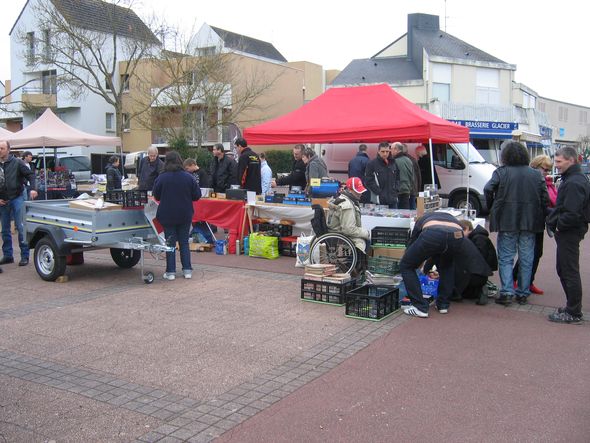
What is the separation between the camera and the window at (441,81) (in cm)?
3941

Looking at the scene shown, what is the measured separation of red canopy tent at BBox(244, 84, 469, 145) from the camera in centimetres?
1072

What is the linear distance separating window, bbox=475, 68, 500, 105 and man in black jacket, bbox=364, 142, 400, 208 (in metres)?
31.3

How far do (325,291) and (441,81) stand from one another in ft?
114

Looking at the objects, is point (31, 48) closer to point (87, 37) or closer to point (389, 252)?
point (87, 37)

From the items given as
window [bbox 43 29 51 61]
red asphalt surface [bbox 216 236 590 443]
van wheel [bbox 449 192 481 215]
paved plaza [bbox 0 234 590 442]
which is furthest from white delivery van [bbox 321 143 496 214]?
window [bbox 43 29 51 61]

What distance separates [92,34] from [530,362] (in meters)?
37.2

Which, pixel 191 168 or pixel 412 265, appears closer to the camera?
pixel 412 265

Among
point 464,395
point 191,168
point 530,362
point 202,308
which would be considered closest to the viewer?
point 464,395

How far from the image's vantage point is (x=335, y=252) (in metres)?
8.68

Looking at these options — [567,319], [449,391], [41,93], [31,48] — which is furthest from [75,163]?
[449,391]

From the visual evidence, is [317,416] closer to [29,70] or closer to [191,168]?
[191,168]

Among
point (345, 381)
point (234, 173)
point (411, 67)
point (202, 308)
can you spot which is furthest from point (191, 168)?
point (411, 67)

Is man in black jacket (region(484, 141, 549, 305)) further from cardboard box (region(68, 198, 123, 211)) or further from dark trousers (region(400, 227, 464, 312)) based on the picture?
cardboard box (region(68, 198, 123, 211))

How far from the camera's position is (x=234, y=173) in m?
12.5
